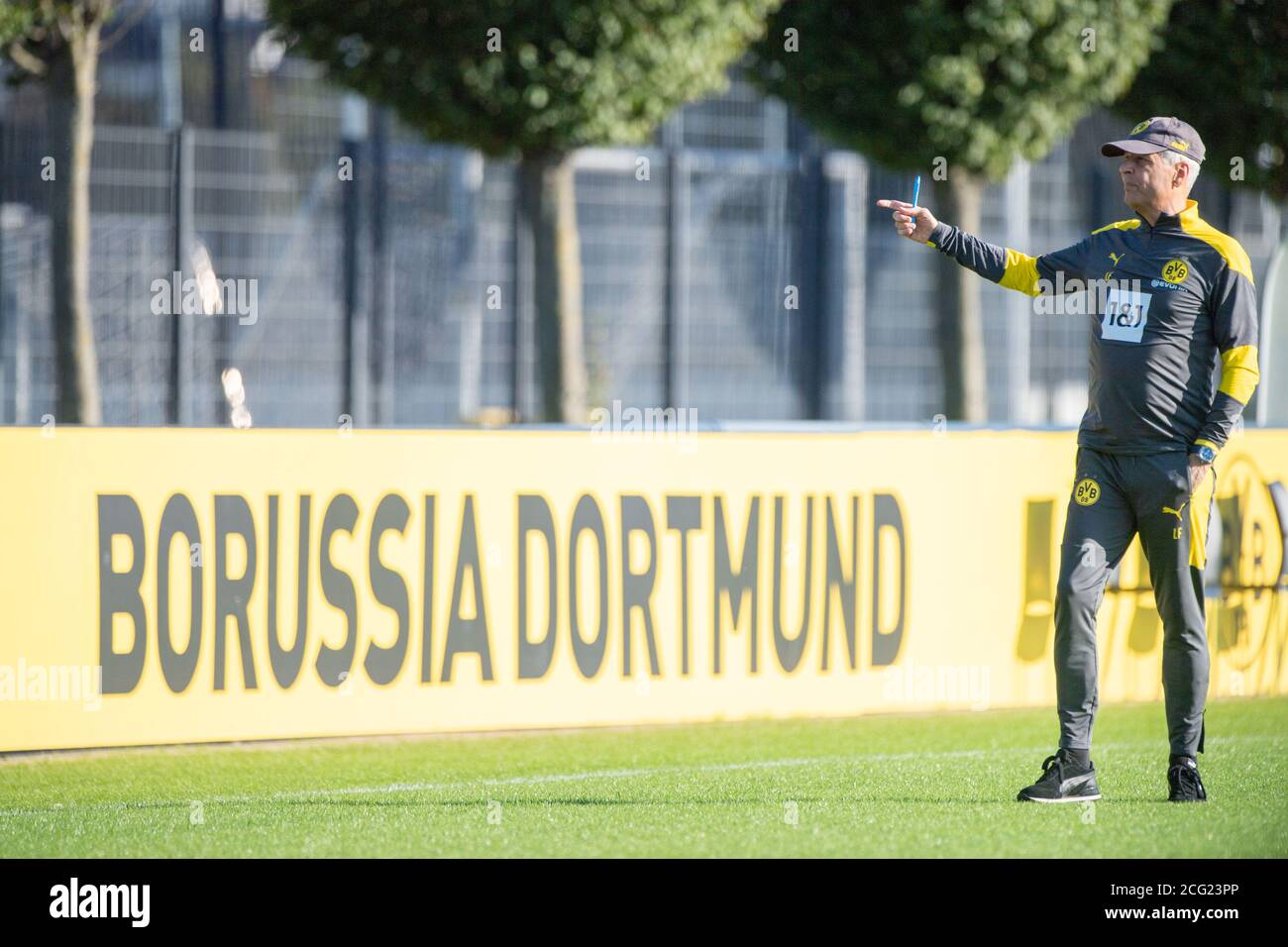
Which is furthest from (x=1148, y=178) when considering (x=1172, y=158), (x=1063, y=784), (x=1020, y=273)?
(x=1063, y=784)

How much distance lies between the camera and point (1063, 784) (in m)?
6.18

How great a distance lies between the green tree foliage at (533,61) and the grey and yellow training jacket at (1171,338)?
711 cm

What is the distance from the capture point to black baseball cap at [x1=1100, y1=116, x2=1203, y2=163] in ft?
19.7

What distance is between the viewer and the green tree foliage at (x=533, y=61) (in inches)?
504

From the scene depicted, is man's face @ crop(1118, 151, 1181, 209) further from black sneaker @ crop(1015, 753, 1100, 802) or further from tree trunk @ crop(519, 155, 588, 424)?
tree trunk @ crop(519, 155, 588, 424)

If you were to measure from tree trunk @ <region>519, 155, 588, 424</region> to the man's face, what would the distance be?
26.1ft

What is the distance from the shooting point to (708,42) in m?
13.3

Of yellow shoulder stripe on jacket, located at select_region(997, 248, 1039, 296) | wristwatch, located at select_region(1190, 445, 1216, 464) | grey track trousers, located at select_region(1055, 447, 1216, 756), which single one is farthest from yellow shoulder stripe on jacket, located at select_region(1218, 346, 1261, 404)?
yellow shoulder stripe on jacket, located at select_region(997, 248, 1039, 296)

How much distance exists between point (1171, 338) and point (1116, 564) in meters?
0.74
